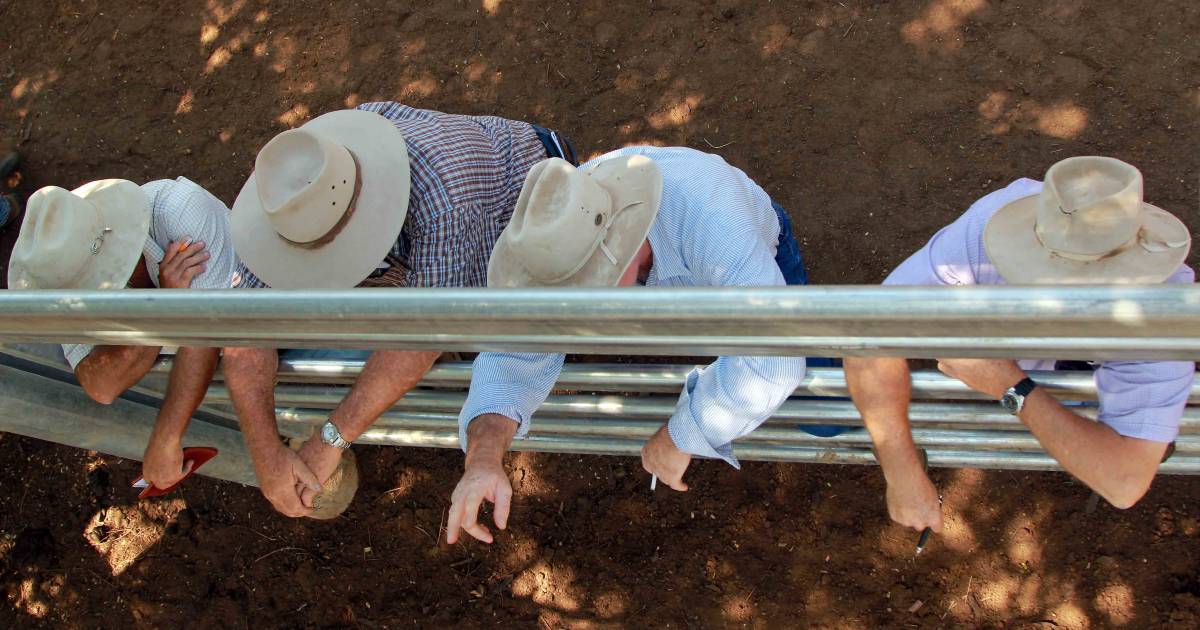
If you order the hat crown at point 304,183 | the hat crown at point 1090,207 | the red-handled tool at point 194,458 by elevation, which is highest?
the hat crown at point 1090,207

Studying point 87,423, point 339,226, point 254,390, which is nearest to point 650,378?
point 339,226

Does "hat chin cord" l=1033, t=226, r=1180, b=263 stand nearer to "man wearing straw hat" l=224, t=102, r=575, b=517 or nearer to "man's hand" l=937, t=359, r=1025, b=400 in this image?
"man's hand" l=937, t=359, r=1025, b=400

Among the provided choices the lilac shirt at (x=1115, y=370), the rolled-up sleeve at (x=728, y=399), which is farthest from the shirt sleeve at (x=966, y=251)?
the rolled-up sleeve at (x=728, y=399)

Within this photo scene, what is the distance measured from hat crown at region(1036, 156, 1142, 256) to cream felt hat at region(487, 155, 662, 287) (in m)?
0.87

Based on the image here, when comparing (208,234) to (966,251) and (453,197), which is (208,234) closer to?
(453,197)

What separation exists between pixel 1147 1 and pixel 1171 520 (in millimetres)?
2035

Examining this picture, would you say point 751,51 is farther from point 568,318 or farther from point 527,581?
point 568,318

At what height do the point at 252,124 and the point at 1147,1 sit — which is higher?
the point at 1147,1

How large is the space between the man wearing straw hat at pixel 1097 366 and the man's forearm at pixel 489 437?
92 centimetres

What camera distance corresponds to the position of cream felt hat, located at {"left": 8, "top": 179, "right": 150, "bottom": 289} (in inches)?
96.4

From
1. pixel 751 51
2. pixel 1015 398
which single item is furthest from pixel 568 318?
pixel 751 51

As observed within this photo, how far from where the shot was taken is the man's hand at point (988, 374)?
1.91m

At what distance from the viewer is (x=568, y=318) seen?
117cm

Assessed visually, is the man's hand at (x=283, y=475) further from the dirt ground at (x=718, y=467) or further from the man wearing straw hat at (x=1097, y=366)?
the man wearing straw hat at (x=1097, y=366)
